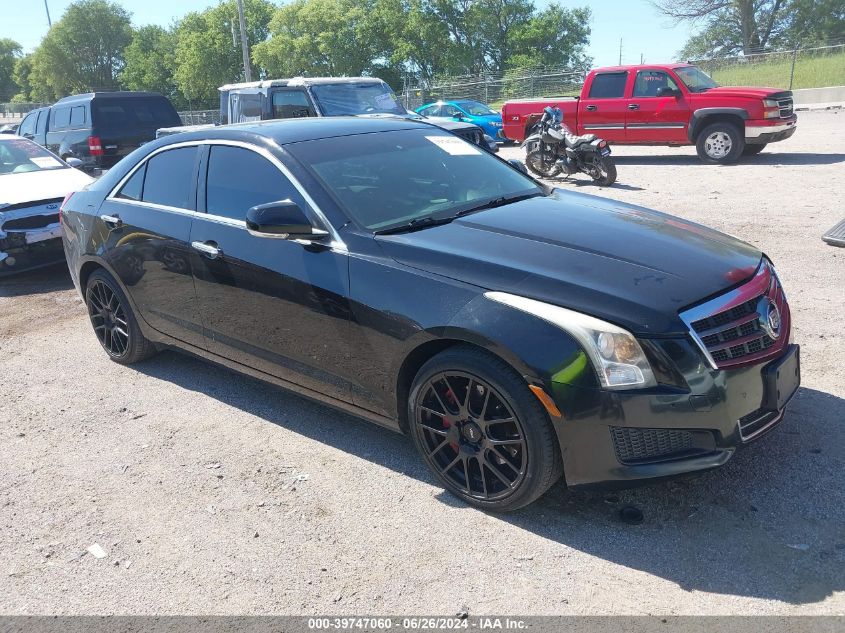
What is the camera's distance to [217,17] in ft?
225

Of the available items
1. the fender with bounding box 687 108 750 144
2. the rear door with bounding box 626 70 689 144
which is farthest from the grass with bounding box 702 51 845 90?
the fender with bounding box 687 108 750 144

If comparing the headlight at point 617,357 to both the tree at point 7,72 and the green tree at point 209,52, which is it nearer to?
the green tree at point 209,52

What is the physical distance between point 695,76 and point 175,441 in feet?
44.3

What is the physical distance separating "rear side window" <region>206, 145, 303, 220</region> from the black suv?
11.6 metres

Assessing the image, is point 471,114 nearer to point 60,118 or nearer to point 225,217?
point 60,118

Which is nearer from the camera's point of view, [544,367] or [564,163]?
[544,367]

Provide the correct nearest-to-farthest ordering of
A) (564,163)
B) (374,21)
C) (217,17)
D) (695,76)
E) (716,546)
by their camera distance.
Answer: (716,546)
(564,163)
(695,76)
(374,21)
(217,17)

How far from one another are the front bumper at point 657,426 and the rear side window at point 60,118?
15491mm

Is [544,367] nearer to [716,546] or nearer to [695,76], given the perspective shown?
[716,546]

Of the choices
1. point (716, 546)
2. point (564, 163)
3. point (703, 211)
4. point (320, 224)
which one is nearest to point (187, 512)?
point (320, 224)

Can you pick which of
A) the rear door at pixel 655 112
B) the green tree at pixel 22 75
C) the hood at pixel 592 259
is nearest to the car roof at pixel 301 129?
the hood at pixel 592 259

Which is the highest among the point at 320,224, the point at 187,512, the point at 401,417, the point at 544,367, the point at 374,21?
the point at 374,21

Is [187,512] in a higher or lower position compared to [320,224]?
lower

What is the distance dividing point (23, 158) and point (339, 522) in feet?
27.0
